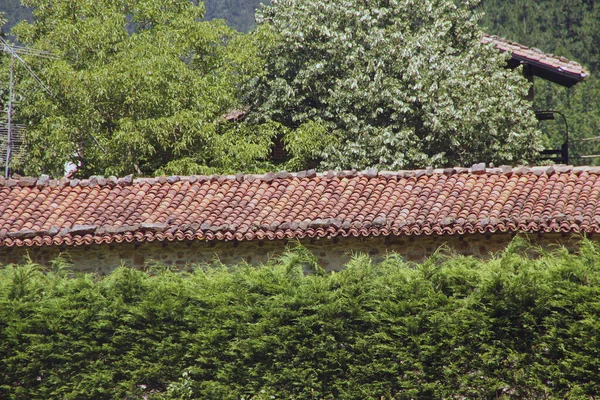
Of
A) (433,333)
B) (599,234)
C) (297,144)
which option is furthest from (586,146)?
(433,333)

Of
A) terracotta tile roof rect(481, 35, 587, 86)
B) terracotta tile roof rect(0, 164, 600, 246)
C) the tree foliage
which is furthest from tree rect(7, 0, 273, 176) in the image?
the tree foliage

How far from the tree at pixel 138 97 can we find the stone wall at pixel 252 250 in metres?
6.37

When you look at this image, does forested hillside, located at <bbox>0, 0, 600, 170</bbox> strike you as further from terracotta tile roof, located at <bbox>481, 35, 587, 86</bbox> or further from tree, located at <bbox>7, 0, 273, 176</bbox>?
tree, located at <bbox>7, 0, 273, 176</bbox>

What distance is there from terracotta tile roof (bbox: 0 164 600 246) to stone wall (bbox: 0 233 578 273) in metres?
0.40

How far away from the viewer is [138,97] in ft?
69.3

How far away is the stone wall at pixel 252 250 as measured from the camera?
13.6m

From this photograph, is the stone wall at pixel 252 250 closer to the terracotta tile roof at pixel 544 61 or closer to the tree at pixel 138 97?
the tree at pixel 138 97

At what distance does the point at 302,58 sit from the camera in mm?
23047

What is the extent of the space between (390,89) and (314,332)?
11.8 meters

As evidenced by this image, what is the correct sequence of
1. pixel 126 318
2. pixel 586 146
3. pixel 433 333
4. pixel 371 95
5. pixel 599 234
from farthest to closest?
pixel 586 146 < pixel 371 95 < pixel 599 234 < pixel 126 318 < pixel 433 333

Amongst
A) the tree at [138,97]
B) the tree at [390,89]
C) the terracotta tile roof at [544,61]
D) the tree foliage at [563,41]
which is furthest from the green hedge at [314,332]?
the tree foliage at [563,41]

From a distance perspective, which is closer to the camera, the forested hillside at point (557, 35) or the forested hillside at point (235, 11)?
the forested hillside at point (557, 35)

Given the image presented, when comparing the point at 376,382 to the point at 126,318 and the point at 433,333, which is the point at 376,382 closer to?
the point at 433,333

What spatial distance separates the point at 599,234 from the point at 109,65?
1358 centimetres
